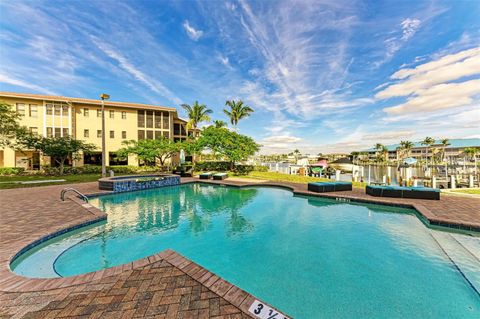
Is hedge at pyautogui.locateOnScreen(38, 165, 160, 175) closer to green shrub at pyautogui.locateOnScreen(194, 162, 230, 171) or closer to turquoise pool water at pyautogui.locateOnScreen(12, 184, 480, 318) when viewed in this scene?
green shrub at pyautogui.locateOnScreen(194, 162, 230, 171)

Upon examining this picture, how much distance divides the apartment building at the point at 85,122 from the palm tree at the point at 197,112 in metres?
2.25

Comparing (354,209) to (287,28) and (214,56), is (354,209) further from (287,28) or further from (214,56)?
(214,56)

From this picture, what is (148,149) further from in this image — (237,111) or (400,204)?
(400,204)

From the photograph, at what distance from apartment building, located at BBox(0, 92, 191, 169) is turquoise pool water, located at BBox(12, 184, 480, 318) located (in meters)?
21.5

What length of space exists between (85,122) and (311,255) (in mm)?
30732

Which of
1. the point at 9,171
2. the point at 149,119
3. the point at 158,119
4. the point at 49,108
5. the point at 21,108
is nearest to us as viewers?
the point at 9,171

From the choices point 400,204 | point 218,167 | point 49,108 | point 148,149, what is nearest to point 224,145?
point 218,167

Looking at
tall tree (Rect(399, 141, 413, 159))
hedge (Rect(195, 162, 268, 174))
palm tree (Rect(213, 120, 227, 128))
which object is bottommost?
hedge (Rect(195, 162, 268, 174))

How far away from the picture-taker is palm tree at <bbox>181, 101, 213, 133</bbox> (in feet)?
94.5

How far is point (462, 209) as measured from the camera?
7.67m

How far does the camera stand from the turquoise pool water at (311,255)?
327cm

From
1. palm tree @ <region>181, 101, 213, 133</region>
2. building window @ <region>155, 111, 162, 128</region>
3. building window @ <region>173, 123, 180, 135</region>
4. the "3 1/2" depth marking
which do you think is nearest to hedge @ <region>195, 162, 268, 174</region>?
palm tree @ <region>181, 101, 213, 133</region>

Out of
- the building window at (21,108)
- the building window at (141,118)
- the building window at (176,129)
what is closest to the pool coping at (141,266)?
the building window at (141,118)

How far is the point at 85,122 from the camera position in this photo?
2425 cm
